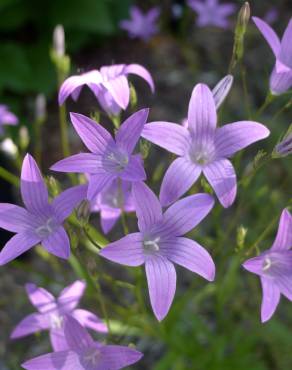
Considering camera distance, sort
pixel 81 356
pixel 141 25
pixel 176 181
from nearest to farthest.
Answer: pixel 176 181 → pixel 81 356 → pixel 141 25

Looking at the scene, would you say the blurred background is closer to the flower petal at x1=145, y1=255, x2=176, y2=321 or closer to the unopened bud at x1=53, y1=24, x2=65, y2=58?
the flower petal at x1=145, y1=255, x2=176, y2=321

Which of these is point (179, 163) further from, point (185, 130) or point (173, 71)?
point (173, 71)

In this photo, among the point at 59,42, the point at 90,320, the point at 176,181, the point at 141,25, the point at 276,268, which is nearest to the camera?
the point at 176,181

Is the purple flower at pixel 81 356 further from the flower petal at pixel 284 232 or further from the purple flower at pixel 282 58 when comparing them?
the purple flower at pixel 282 58

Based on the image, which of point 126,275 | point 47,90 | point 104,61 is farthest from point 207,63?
point 126,275

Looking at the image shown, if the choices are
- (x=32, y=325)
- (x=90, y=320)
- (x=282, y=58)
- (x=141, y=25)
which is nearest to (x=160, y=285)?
(x=90, y=320)

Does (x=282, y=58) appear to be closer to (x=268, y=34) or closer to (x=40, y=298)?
(x=268, y=34)

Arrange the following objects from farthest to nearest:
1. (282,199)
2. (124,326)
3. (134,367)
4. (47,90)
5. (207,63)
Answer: (207,63)
(47,90)
(282,199)
(134,367)
(124,326)
